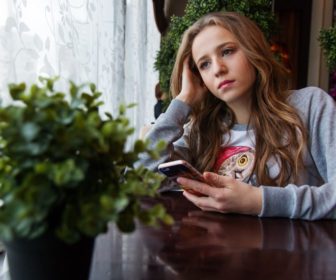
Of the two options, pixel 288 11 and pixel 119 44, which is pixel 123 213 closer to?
pixel 119 44

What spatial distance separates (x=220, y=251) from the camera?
2.00 feet

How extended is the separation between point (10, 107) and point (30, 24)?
838 millimetres

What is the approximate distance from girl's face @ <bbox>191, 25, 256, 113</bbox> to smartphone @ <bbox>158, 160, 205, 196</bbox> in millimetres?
398

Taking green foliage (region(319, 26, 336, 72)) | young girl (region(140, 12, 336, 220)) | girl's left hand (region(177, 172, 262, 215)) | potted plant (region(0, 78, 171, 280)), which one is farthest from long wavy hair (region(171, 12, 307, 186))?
potted plant (region(0, 78, 171, 280))

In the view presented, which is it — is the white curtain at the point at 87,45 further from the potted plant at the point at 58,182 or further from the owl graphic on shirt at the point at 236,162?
the potted plant at the point at 58,182

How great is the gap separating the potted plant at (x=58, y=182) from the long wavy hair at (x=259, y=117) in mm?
807

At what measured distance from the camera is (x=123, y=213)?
373 millimetres

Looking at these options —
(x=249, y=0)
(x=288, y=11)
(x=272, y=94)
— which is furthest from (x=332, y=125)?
(x=288, y=11)

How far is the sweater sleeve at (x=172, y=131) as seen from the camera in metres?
1.21

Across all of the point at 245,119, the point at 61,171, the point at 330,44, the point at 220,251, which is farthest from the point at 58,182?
the point at 330,44

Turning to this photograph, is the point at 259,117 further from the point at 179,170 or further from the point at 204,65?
the point at 179,170

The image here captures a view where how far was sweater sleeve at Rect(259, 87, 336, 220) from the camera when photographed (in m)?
0.86

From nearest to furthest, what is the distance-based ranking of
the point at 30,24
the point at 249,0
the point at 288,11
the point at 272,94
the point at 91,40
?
the point at 30,24 < the point at 272,94 < the point at 91,40 < the point at 249,0 < the point at 288,11

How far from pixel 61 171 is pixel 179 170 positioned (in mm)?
521
